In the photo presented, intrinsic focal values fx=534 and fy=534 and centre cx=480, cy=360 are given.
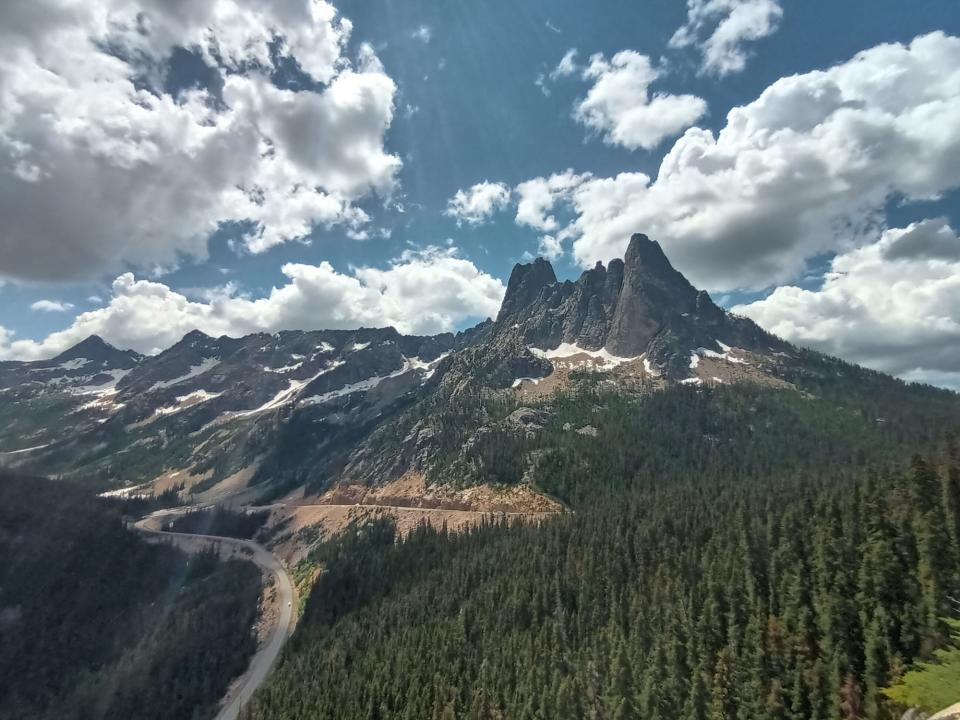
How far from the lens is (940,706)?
46.0 m

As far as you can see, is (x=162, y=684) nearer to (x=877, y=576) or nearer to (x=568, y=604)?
(x=568, y=604)

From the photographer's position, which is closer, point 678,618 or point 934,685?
point 934,685

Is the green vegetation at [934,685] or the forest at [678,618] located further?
the forest at [678,618]

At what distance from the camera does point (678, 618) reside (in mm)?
98000

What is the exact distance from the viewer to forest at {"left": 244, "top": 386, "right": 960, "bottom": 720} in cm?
7581

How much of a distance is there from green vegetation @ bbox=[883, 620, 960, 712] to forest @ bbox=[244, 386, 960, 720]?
302 centimetres

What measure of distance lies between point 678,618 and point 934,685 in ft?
162

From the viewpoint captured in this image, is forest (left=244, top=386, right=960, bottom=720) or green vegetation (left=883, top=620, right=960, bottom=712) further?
forest (left=244, top=386, right=960, bottom=720)

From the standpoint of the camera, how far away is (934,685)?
52.0m

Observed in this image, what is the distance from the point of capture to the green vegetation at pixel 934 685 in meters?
47.2

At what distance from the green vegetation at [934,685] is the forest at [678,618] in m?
3.02

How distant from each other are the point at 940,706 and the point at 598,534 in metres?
97.9

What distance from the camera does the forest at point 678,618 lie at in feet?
249

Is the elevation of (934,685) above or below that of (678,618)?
above
